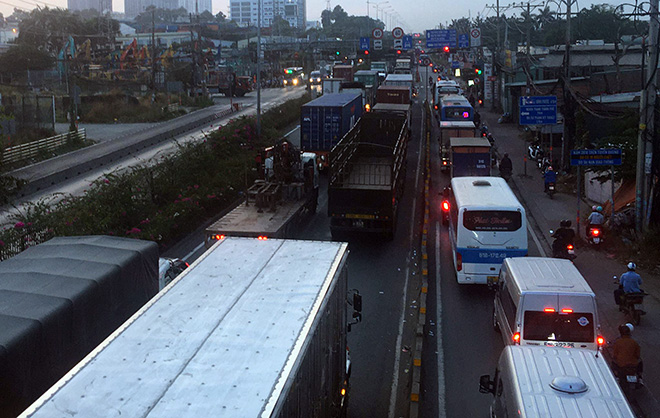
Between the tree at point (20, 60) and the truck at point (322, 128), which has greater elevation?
the tree at point (20, 60)

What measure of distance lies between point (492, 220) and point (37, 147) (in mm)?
31091

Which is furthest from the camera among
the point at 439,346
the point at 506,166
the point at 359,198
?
the point at 506,166

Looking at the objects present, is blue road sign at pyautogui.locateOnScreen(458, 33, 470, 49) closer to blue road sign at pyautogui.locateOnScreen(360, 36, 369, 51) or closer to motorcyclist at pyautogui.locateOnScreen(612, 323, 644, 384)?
blue road sign at pyautogui.locateOnScreen(360, 36, 369, 51)

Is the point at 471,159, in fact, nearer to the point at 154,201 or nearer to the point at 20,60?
the point at 154,201

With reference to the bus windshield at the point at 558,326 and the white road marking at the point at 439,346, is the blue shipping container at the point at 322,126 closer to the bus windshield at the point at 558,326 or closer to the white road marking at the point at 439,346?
the white road marking at the point at 439,346

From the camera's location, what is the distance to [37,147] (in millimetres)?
40219

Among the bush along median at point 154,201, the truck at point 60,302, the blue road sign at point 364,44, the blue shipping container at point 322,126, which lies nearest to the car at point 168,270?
the truck at point 60,302

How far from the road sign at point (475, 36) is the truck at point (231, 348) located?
59167 millimetres

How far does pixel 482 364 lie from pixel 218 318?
812 centimetres

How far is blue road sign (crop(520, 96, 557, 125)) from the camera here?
31464 mm

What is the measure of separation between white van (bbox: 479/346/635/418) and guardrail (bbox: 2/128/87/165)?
3107 centimetres

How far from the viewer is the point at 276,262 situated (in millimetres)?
9742

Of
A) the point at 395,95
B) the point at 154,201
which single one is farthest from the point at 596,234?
the point at 395,95

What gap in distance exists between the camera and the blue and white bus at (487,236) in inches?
696
